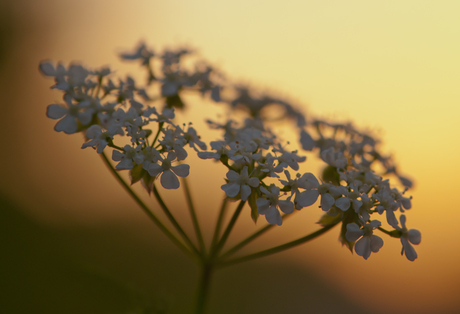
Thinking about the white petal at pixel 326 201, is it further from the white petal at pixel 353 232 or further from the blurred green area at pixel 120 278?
the blurred green area at pixel 120 278

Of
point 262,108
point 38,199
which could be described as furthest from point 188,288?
point 262,108

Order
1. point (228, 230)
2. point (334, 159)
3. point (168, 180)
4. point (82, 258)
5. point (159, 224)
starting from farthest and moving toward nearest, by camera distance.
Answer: point (82, 258) < point (334, 159) < point (159, 224) < point (228, 230) < point (168, 180)

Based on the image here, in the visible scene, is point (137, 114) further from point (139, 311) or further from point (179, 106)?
point (139, 311)

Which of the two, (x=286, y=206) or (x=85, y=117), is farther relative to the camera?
(x=85, y=117)

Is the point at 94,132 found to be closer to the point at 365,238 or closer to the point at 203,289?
the point at 203,289

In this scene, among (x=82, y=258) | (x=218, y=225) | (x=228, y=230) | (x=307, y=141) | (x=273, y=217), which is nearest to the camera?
(x=273, y=217)

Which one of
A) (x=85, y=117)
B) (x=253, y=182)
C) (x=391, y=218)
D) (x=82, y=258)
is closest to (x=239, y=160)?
(x=253, y=182)
